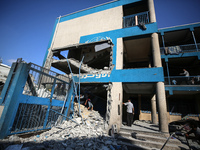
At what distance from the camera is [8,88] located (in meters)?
4.34

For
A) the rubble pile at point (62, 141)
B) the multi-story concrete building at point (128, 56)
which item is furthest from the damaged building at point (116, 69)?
the rubble pile at point (62, 141)

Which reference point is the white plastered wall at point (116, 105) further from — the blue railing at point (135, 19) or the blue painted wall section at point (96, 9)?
the blue painted wall section at point (96, 9)

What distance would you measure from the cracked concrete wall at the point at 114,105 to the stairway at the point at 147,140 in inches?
31.4

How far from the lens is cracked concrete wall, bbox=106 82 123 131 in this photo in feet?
22.3

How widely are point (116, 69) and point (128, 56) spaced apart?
5649 mm

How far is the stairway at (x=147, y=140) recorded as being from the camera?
4.80m

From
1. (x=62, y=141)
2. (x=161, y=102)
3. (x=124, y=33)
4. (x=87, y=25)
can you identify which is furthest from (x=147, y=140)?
(x=87, y=25)

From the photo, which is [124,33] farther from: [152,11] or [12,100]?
[12,100]

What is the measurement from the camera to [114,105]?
7.16 metres

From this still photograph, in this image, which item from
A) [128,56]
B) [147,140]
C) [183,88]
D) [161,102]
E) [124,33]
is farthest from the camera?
[128,56]

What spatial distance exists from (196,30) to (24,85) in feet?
54.0

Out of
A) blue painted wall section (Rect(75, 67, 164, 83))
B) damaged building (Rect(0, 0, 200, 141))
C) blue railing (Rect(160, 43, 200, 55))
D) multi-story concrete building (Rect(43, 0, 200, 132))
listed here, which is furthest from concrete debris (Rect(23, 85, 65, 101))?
blue railing (Rect(160, 43, 200, 55))

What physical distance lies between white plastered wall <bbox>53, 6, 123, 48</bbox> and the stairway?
29.3 feet

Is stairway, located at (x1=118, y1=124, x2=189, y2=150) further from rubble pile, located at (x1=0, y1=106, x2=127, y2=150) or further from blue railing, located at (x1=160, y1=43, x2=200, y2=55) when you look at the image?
blue railing, located at (x1=160, y1=43, x2=200, y2=55)
